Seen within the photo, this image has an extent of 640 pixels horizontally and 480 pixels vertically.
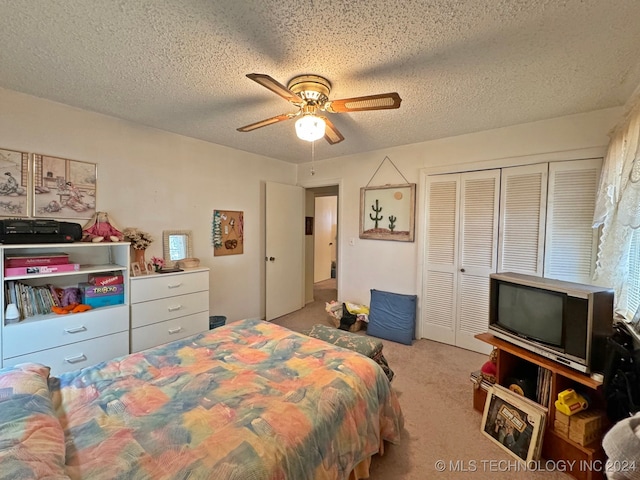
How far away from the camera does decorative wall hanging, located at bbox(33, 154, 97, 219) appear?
2.25 metres

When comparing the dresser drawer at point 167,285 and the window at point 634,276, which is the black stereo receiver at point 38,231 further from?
the window at point 634,276

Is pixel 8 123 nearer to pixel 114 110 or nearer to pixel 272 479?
pixel 114 110

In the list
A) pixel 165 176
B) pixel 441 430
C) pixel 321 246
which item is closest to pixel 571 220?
pixel 441 430

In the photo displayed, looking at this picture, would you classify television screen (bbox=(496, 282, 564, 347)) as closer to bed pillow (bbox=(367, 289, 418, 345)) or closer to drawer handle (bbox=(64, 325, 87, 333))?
bed pillow (bbox=(367, 289, 418, 345))

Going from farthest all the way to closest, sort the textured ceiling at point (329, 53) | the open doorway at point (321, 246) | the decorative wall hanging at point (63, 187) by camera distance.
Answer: the open doorway at point (321, 246) < the decorative wall hanging at point (63, 187) < the textured ceiling at point (329, 53)

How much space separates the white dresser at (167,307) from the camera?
250 centimetres

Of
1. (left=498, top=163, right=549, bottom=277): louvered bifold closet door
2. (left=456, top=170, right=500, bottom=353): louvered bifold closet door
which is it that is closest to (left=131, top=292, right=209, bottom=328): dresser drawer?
(left=456, top=170, right=500, bottom=353): louvered bifold closet door

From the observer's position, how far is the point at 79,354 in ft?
7.11

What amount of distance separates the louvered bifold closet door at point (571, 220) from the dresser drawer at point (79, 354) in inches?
152

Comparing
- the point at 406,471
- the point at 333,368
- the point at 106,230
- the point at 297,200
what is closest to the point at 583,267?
the point at 406,471

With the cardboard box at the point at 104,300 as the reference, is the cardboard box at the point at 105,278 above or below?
above

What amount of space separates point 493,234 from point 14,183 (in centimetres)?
422

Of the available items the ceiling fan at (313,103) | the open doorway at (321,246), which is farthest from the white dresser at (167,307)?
the open doorway at (321,246)

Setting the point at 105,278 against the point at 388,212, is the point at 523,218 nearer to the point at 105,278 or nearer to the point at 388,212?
the point at 388,212
